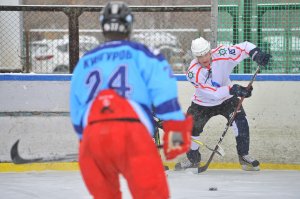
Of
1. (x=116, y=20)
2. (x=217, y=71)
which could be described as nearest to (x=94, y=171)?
Result: (x=116, y=20)

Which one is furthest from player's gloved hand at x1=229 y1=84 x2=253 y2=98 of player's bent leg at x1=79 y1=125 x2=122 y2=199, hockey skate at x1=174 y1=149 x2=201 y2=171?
player's bent leg at x1=79 y1=125 x2=122 y2=199

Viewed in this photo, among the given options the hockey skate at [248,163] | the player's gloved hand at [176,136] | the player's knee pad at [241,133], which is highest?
the player's gloved hand at [176,136]

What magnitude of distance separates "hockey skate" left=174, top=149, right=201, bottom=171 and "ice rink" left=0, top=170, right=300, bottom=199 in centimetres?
11

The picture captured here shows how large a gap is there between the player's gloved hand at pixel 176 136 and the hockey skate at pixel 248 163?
13.0 feet

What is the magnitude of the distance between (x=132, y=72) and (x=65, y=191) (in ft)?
9.99

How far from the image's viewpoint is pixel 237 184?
649 centimetres

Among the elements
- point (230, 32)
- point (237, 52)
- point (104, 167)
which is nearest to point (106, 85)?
point (104, 167)

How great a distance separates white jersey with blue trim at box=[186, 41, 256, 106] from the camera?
23.3 feet

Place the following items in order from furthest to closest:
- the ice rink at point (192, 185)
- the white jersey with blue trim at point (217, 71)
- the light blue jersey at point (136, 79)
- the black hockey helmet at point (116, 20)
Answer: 1. the white jersey with blue trim at point (217, 71)
2. the ice rink at point (192, 185)
3. the black hockey helmet at point (116, 20)
4. the light blue jersey at point (136, 79)

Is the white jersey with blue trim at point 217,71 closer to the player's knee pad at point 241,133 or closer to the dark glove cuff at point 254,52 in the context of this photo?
the dark glove cuff at point 254,52

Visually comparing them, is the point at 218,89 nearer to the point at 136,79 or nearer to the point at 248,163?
the point at 248,163

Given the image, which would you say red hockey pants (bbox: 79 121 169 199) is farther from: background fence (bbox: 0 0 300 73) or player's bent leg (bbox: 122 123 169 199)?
background fence (bbox: 0 0 300 73)

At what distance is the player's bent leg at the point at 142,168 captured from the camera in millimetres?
3146

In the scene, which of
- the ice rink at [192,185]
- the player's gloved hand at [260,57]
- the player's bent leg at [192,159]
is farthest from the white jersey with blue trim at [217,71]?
the ice rink at [192,185]
